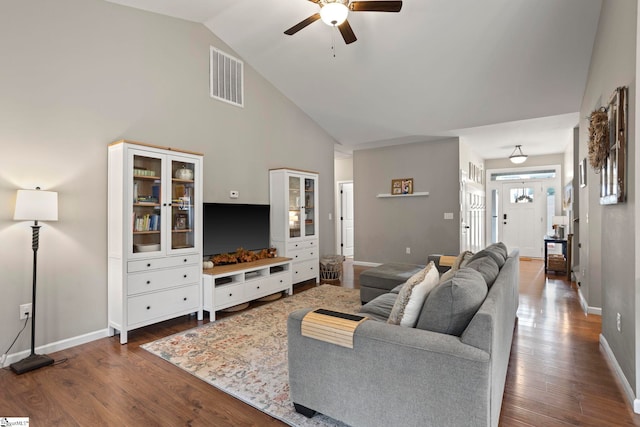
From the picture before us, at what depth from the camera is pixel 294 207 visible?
5.12 m

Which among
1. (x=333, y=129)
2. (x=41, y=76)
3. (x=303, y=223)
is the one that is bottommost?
(x=303, y=223)

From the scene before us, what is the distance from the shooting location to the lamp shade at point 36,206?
8.38ft

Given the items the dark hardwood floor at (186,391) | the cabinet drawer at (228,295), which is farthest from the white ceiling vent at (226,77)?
the dark hardwood floor at (186,391)

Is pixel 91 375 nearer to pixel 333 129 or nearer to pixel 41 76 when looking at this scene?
pixel 41 76

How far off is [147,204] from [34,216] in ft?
2.95

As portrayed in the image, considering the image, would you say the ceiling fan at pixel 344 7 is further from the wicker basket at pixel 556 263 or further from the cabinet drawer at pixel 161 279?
the wicker basket at pixel 556 263

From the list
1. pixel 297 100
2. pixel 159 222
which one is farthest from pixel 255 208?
pixel 297 100

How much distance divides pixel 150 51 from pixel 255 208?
2.22m

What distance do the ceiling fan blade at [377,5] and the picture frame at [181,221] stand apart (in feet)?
8.67

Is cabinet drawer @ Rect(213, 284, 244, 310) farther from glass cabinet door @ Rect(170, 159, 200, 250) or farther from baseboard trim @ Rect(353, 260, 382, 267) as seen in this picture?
baseboard trim @ Rect(353, 260, 382, 267)

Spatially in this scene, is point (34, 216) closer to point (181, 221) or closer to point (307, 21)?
point (181, 221)

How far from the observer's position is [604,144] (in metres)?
2.67

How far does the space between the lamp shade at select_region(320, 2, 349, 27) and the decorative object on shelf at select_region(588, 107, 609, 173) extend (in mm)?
2228

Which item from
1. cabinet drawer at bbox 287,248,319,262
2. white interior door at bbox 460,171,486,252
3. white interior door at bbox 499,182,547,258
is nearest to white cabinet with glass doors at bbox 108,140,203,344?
cabinet drawer at bbox 287,248,319,262
